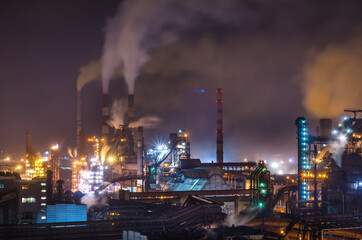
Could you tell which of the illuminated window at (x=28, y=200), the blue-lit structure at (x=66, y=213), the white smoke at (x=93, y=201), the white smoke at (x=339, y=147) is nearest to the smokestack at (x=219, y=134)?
the white smoke at (x=339, y=147)

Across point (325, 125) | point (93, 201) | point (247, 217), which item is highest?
point (325, 125)

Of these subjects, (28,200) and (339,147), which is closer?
(28,200)

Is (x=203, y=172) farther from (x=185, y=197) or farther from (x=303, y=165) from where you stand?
(x=303, y=165)

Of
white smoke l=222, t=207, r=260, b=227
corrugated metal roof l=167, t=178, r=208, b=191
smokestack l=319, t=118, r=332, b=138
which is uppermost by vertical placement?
smokestack l=319, t=118, r=332, b=138

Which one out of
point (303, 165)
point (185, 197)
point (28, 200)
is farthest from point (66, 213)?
point (303, 165)

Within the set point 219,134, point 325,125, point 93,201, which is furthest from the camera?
point 219,134

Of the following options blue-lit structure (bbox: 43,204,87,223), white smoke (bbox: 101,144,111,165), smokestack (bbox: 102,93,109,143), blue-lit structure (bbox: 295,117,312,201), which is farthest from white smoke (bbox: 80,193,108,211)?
smokestack (bbox: 102,93,109,143)

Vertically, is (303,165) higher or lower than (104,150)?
lower

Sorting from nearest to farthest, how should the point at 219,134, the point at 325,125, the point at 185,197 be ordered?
the point at 185,197, the point at 325,125, the point at 219,134

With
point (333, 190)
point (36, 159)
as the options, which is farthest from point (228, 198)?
point (36, 159)

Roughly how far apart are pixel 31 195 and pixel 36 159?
3795 centimetres

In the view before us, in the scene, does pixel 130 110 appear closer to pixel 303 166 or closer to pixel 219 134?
pixel 219 134

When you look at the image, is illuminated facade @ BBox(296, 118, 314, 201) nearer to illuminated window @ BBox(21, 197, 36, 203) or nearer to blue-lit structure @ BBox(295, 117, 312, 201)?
blue-lit structure @ BBox(295, 117, 312, 201)

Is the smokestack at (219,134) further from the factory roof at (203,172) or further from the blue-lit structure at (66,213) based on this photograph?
the blue-lit structure at (66,213)
